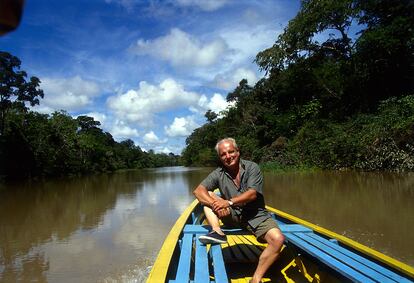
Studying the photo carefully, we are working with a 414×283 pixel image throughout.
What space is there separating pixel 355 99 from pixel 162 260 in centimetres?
2114

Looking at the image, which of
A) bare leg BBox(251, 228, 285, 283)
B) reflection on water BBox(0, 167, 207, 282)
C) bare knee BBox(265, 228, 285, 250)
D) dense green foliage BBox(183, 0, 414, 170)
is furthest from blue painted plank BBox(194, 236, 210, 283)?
dense green foliage BBox(183, 0, 414, 170)

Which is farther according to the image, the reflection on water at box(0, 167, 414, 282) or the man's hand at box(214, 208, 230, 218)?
the reflection on water at box(0, 167, 414, 282)

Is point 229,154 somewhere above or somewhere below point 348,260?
above

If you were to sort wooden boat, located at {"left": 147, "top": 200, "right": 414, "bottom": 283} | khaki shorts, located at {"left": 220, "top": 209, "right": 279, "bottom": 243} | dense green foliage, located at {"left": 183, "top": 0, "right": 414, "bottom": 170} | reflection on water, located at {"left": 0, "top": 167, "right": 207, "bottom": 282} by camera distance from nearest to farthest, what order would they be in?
wooden boat, located at {"left": 147, "top": 200, "right": 414, "bottom": 283} < khaki shorts, located at {"left": 220, "top": 209, "right": 279, "bottom": 243} < reflection on water, located at {"left": 0, "top": 167, "right": 207, "bottom": 282} < dense green foliage, located at {"left": 183, "top": 0, "right": 414, "bottom": 170}

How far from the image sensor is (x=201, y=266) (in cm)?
302

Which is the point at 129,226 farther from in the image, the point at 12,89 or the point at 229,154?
the point at 12,89

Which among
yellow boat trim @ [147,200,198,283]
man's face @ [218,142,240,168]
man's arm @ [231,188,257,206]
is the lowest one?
yellow boat trim @ [147,200,198,283]

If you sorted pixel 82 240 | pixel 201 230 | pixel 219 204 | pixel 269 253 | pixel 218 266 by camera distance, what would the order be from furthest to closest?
pixel 82 240 → pixel 201 230 → pixel 219 204 → pixel 269 253 → pixel 218 266

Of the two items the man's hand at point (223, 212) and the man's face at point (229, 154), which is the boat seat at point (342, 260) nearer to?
the man's hand at point (223, 212)

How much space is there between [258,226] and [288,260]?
63 centimetres

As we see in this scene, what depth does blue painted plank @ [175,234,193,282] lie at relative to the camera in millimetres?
2701

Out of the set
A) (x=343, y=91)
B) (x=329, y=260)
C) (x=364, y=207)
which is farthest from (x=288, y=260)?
(x=343, y=91)

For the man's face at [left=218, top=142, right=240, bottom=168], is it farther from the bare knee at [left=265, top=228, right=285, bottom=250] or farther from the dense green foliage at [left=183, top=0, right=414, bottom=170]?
the dense green foliage at [left=183, top=0, right=414, bottom=170]

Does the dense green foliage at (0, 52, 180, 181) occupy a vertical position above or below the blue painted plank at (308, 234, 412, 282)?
above
